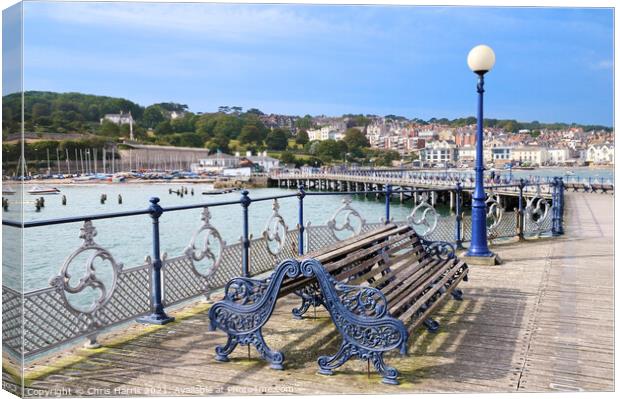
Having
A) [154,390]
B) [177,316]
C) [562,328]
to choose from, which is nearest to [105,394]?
[154,390]

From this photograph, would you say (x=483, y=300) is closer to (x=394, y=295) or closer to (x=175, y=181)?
(x=394, y=295)

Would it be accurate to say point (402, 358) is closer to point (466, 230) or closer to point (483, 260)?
point (483, 260)

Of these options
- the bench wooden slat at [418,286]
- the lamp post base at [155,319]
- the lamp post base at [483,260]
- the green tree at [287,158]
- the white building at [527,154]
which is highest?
the green tree at [287,158]

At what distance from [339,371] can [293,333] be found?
1082mm

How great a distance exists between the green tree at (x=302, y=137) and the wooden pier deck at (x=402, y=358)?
126 m

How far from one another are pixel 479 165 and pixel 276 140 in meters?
125

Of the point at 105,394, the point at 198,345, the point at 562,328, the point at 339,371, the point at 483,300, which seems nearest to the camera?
the point at 105,394

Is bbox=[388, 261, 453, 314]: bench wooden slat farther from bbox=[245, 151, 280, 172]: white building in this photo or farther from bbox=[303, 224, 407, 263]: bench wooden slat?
bbox=[245, 151, 280, 172]: white building

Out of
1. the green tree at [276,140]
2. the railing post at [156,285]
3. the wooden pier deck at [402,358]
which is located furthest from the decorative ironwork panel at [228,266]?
the green tree at [276,140]

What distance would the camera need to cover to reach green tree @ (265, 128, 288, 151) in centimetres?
13200

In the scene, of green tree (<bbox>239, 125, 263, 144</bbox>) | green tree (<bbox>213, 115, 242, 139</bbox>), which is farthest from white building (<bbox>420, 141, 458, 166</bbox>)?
green tree (<bbox>213, 115, 242, 139</bbox>)

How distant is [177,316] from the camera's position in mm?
5918

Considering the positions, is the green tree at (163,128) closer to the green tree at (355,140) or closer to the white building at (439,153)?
the green tree at (355,140)

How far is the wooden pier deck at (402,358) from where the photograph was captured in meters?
4.05
